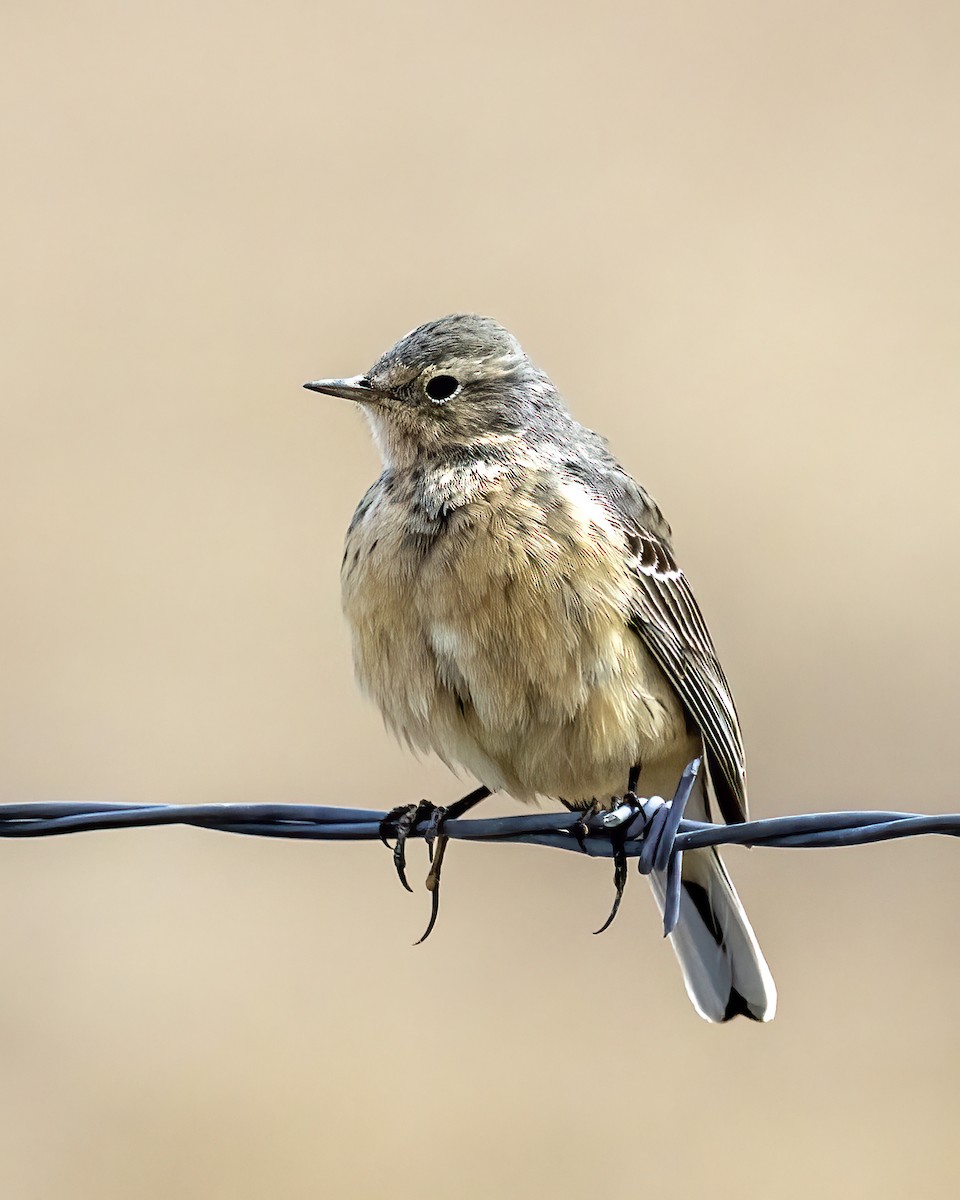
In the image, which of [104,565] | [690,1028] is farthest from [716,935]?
[104,565]

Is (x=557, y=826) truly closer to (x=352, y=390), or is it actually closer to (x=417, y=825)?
(x=417, y=825)

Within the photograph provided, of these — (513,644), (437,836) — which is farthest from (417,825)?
(513,644)

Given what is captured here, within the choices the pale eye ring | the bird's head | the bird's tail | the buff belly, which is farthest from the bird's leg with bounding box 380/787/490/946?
the pale eye ring

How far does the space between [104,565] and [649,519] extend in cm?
573

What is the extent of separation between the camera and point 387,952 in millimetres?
8953

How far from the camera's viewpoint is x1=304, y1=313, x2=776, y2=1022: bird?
492 centimetres

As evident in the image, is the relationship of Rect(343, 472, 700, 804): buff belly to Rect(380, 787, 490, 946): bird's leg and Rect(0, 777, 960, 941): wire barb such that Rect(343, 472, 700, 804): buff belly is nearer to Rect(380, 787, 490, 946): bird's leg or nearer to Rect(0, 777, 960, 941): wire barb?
Rect(380, 787, 490, 946): bird's leg

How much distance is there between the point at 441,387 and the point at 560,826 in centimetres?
213

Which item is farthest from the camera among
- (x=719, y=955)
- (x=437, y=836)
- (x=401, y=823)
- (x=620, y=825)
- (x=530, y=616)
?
(x=719, y=955)

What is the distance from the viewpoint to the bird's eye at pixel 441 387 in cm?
564

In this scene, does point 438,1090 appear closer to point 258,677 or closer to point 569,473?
point 258,677

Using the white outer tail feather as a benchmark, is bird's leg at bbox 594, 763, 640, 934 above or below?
above

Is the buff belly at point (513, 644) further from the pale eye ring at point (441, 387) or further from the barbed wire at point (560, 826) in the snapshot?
the barbed wire at point (560, 826)

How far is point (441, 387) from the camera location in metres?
5.66
